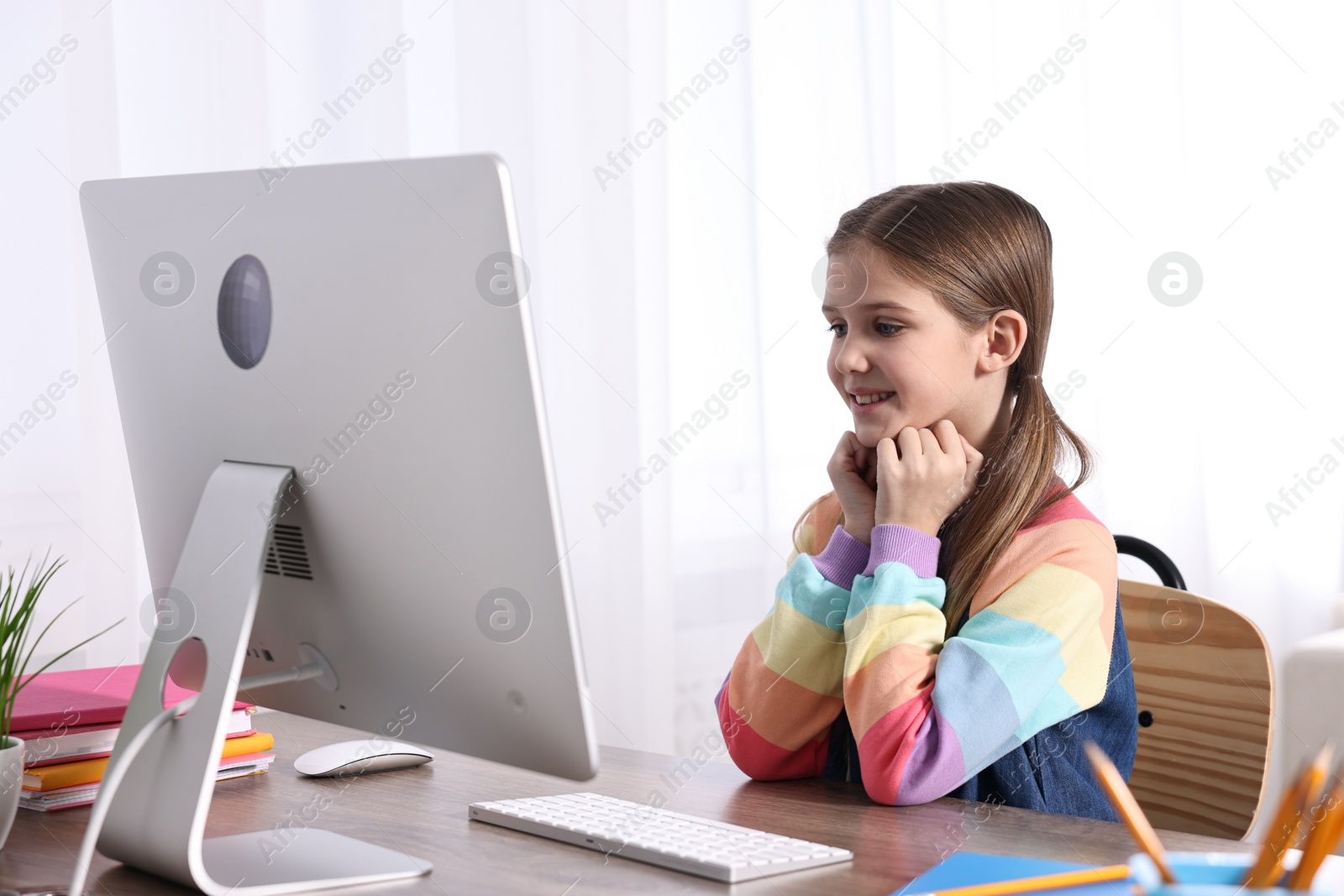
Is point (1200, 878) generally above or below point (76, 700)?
above

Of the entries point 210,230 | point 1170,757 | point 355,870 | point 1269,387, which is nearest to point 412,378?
point 210,230

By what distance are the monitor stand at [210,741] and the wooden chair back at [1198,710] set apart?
828mm

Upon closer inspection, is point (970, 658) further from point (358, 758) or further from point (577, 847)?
point (358, 758)

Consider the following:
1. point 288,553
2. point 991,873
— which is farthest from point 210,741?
point 991,873

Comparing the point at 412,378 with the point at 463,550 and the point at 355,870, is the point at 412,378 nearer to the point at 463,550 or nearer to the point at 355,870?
the point at 463,550

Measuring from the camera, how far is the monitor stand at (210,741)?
80 cm

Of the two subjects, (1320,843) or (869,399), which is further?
(869,399)

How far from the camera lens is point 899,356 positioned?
1274 millimetres

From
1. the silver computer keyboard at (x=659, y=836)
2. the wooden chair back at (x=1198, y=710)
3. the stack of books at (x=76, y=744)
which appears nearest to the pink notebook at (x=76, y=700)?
the stack of books at (x=76, y=744)

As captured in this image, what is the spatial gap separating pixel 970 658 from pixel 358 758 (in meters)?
0.58

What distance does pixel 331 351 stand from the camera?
81cm

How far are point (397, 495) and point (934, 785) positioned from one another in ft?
1.79

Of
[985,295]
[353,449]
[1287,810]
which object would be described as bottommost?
[1287,810]

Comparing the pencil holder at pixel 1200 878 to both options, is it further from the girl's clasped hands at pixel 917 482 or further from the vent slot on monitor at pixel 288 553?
the girl's clasped hands at pixel 917 482
